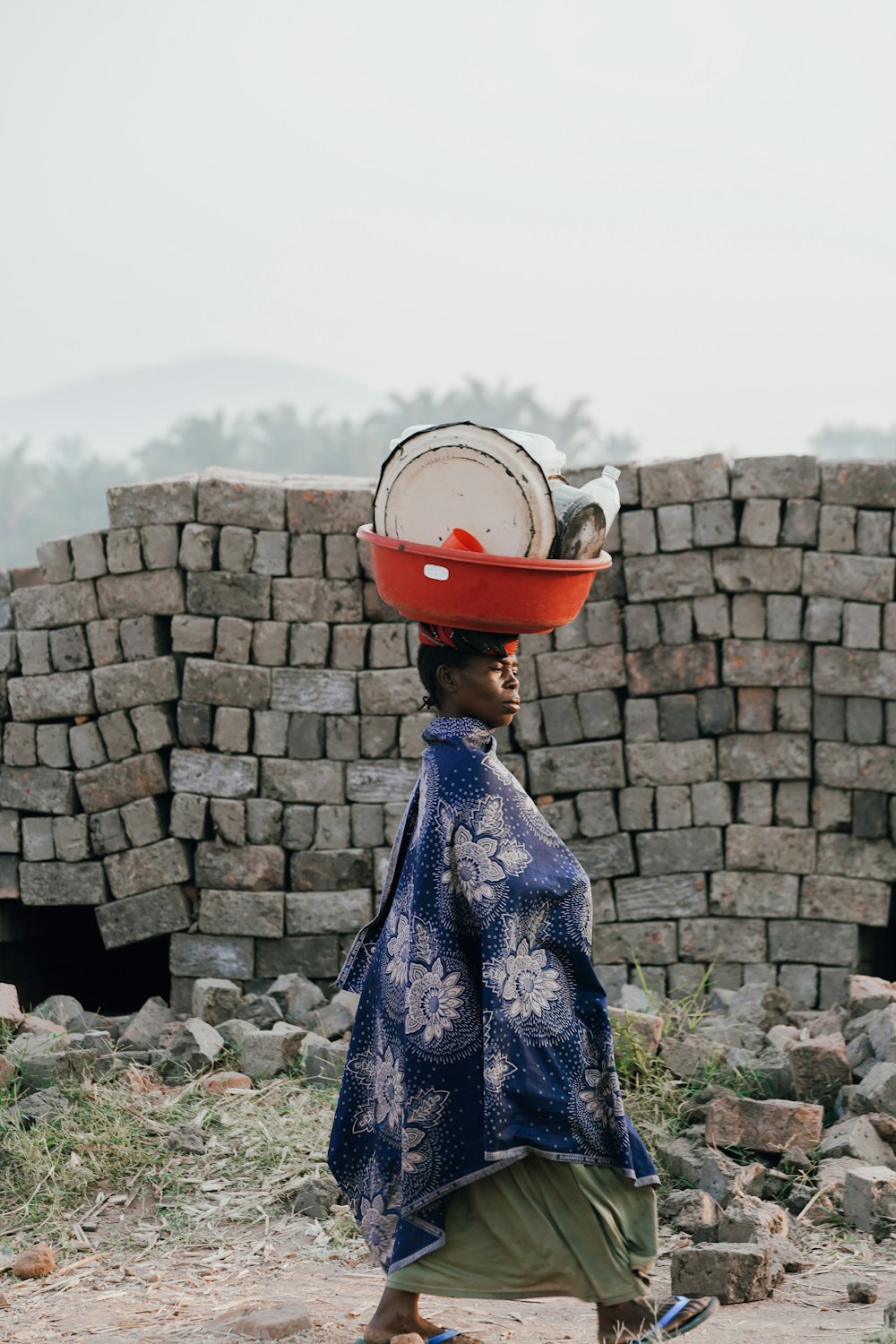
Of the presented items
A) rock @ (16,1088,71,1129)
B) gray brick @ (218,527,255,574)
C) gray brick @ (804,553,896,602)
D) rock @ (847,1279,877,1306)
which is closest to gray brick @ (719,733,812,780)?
gray brick @ (804,553,896,602)

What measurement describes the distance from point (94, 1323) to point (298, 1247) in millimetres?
668

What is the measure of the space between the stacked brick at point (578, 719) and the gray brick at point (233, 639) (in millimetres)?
20

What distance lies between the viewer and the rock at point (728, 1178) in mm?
4077

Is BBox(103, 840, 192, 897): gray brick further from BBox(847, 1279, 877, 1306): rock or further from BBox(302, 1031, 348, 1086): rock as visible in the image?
BBox(847, 1279, 877, 1306): rock

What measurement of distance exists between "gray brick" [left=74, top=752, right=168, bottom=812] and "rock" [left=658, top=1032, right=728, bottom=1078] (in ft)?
11.8

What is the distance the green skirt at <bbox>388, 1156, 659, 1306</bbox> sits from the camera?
9.67ft

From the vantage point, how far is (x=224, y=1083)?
516 centimetres

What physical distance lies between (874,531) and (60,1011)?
445 cm

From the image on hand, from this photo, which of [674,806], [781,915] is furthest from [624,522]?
[781,915]

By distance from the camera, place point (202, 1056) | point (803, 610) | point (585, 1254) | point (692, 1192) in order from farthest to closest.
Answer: point (803, 610), point (202, 1056), point (692, 1192), point (585, 1254)

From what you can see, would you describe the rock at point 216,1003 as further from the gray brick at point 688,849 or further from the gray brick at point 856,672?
the gray brick at point 856,672

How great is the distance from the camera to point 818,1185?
426 centimetres

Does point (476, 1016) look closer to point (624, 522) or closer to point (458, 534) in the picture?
point (458, 534)

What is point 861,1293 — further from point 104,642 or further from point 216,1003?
point 104,642
